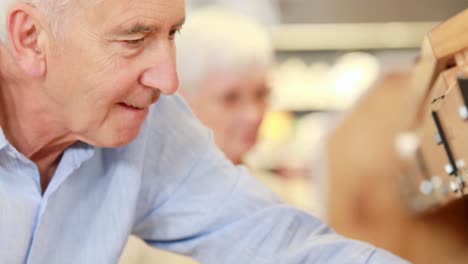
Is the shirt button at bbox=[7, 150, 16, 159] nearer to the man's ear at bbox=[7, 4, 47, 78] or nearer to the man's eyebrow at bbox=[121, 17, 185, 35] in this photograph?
the man's ear at bbox=[7, 4, 47, 78]

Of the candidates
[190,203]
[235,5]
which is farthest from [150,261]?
[235,5]

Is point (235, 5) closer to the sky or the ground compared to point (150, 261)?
closer to the sky

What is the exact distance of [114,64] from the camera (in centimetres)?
107

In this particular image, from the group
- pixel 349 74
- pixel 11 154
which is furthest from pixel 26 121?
pixel 349 74

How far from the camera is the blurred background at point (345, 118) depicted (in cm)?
199

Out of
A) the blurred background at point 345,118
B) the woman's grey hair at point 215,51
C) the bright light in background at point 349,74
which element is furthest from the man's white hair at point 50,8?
the bright light in background at point 349,74

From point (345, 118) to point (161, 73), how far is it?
1166 millimetres

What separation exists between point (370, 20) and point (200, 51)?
2.84m

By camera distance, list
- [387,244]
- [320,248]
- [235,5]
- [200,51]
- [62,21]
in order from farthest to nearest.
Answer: [235,5] → [200,51] → [387,244] → [320,248] → [62,21]

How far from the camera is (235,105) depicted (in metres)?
2.36

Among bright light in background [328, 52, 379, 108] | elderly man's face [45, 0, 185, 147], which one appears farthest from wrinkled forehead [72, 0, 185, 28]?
bright light in background [328, 52, 379, 108]

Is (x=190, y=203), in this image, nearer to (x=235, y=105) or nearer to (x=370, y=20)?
(x=235, y=105)

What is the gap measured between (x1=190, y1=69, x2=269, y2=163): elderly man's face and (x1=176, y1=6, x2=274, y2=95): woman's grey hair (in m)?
0.02

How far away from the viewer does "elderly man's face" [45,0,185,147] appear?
1.04m
